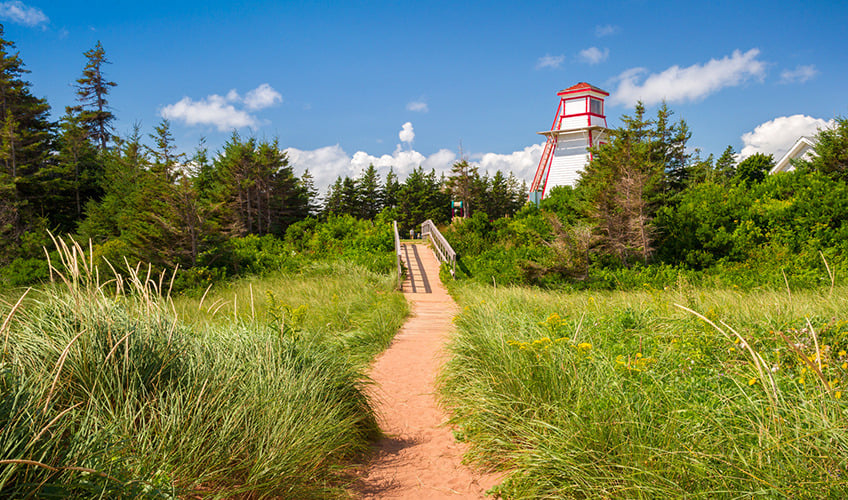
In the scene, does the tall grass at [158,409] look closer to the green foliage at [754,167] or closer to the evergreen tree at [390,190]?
the green foliage at [754,167]

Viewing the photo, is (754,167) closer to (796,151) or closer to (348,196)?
(796,151)

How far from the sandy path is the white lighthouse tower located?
23923 mm

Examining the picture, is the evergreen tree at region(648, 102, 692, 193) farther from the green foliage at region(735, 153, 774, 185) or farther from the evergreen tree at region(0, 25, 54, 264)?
the evergreen tree at region(0, 25, 54, 264)

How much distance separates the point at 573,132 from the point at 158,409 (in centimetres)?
3001

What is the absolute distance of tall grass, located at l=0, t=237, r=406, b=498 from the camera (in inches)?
70.1

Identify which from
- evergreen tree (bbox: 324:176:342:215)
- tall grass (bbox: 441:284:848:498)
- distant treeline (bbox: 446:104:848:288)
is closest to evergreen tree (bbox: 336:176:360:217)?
evergreen tree (bbox: 324:176:342:215)

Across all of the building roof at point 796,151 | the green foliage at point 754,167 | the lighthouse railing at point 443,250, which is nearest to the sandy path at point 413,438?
the lighthouse railing at point 443,250

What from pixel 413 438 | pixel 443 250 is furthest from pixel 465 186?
pixel 413 438

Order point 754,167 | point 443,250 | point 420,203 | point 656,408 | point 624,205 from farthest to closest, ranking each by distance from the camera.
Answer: point 420,203, point 754,167, point 443,250, point 624,205, point 656,408

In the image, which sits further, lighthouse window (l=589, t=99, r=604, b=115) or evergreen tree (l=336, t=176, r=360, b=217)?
evergreen tree (l=336, t=176, r=360, b=217)

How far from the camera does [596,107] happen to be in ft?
97.3

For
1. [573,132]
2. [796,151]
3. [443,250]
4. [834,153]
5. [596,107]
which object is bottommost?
[443,250]

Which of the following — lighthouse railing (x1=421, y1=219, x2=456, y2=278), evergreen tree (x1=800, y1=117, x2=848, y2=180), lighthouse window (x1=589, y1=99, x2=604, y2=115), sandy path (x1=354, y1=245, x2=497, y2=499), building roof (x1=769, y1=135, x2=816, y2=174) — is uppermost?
lighthouse window (x1=589, y1=99, x2=604, y2=115)

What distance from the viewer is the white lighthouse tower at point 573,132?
28.9 meters
